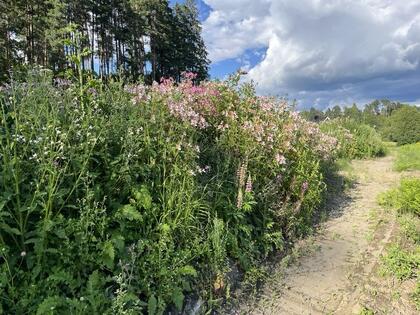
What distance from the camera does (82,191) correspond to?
2611 millimetres

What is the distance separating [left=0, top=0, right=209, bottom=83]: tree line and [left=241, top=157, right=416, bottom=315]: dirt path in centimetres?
892

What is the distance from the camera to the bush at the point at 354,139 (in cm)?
1127

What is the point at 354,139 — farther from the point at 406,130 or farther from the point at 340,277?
the point at 406,130

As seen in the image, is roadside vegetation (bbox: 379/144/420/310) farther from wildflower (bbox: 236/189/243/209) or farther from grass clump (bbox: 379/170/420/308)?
wildflower (bbox: 236/189/243/209)

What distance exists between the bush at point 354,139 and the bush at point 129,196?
24.0 feet

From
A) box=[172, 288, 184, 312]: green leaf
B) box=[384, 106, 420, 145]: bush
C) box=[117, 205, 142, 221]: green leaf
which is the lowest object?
box=[172, 288, 184, 312]: green leaf

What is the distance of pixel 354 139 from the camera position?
1189cm

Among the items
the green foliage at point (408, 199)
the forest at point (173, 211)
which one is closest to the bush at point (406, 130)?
the green foliage at point (408, 199)

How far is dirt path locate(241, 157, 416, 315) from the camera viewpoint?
304cm

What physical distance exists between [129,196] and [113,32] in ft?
103

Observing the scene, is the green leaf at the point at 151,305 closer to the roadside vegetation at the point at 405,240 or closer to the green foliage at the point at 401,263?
the roadside vegetation at the point at 405,240

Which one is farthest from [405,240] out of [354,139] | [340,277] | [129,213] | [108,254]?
[354,139]

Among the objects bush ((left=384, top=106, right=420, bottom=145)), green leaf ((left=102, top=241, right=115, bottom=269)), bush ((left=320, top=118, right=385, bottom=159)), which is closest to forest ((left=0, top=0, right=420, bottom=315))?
green leaf ((left=102, top=241, right=115, bottom=269))

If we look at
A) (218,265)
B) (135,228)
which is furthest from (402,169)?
(135,228)
